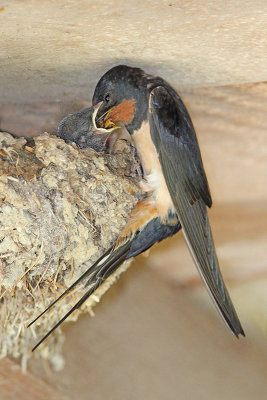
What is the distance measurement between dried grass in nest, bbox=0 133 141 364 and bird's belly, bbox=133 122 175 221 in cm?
6

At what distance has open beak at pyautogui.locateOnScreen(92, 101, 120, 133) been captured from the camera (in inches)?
82.9

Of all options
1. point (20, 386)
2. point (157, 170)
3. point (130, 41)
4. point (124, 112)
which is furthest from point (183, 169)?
point (20, 386)

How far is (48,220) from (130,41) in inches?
20.1

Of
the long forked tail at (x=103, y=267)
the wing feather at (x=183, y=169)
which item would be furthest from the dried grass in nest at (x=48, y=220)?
the wing feather at (x=183, y=169)

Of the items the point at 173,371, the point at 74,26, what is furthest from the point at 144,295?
the point at 74,26

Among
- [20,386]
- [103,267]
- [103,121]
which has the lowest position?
[20,386]

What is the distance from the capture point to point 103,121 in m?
2.14

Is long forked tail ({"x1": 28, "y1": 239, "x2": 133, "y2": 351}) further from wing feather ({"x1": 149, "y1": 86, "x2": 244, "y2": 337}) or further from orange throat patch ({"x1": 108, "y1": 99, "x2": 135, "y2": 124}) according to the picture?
orange throat patch ({"x1": 108, "y1": 99, "x2": 135, "y2": 124})

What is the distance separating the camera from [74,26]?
1.62 meters

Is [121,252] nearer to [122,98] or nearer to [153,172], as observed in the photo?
[153,172]

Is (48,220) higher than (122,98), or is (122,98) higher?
(122,98)

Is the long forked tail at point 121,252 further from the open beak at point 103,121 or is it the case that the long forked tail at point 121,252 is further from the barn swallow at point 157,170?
the open beak at point 103,121

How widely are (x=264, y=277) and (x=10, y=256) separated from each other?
1.00 metres

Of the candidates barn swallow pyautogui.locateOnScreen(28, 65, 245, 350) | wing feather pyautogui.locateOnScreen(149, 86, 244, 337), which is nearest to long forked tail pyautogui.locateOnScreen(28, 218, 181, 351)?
barn swallow pyautogui.locateOnScreen(28, 65, 245, 350)
